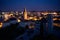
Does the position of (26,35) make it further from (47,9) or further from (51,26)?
(47,9)

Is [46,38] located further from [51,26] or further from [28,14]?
[28,14]

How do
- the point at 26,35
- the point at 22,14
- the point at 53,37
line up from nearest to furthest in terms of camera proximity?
the point at 53,37 → the point at 26,35 → the point at 22,14

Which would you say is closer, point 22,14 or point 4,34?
point 4,34

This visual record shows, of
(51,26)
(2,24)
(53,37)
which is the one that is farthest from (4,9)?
(53,37)

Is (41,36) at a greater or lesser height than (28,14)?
lesser

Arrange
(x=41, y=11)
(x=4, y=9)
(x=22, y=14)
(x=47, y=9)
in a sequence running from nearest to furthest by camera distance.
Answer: (x=4, y=9) → (x=47, y=9) → (x=41, y=11) → (x=22, y=14)

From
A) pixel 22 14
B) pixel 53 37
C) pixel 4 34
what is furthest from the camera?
pixel 22 14

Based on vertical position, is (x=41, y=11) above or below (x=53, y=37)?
above

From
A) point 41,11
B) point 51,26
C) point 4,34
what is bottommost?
point 4,34

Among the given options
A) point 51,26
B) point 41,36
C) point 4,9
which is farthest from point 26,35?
point 4,9
